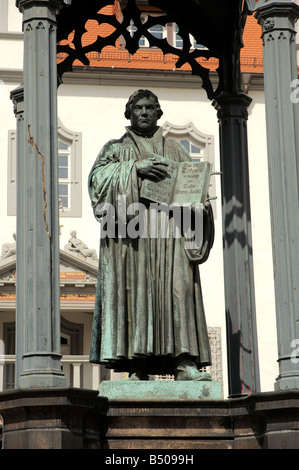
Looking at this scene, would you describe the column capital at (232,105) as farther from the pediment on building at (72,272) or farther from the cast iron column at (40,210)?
the pediment on building at (72,272)

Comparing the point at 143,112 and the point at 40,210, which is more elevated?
the point at 143,112

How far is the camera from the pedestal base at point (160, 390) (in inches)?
458

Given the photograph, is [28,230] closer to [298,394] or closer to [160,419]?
[160,419]

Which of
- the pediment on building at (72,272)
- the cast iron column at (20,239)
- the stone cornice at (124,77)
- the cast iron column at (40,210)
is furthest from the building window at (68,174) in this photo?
the cast iron column at (40,210)

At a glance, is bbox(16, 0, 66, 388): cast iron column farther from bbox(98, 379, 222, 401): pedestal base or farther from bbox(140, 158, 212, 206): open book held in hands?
bbox(140, 158, 212, 206): open book held in hands

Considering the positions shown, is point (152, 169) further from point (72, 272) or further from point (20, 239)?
point (72, 272)

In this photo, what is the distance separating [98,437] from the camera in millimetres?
11055

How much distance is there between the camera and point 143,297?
1218 centimetres

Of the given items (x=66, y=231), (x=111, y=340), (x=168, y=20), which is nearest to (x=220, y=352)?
(x=66, y=231)

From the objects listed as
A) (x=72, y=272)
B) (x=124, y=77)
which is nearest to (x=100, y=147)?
(x=124, y=77)

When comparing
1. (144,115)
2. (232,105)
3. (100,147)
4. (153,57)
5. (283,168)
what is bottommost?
(283,168)

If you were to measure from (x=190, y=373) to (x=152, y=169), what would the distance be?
216 centimetres

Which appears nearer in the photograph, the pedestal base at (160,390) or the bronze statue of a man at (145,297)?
the pedestal base at (160,390)

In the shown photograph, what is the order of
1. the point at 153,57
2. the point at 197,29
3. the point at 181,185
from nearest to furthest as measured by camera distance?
→ the point at 181,185, the point at 197,29, the point at 153,57
